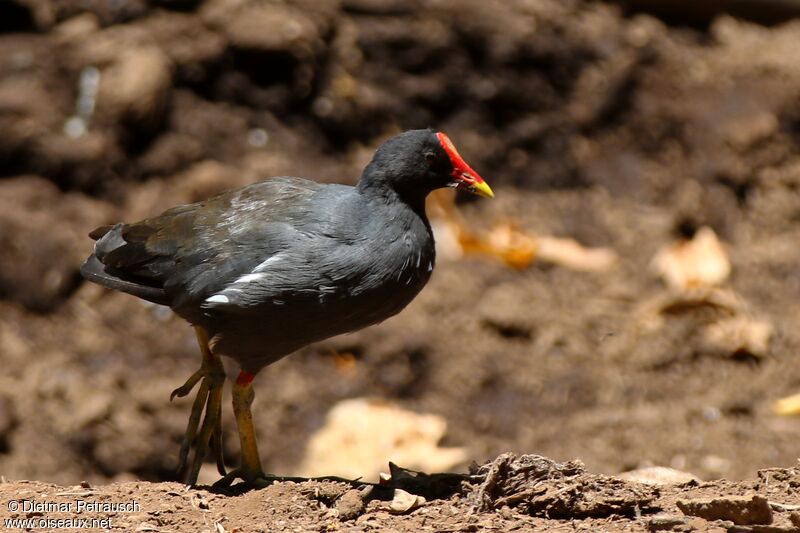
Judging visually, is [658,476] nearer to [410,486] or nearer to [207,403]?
[410,486]

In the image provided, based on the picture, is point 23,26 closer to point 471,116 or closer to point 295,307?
point 471,116

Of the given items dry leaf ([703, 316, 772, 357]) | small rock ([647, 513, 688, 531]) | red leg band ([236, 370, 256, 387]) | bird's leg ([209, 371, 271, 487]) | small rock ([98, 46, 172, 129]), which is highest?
small rock ([98, 46, 172, 129])

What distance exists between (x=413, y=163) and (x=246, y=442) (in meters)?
1.48

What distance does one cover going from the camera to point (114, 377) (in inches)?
297

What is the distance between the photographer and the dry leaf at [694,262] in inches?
338

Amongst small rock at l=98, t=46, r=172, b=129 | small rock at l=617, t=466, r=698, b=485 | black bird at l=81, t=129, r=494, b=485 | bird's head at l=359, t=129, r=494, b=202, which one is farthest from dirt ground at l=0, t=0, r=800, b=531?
bird's head at l=359, t=129, r=494, b=202

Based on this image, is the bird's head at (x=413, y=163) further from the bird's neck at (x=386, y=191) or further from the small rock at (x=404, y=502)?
the small rock at (x=404, y=502)

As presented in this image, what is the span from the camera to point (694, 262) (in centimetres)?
877

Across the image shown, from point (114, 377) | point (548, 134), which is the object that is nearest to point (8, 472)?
point (114, 377)

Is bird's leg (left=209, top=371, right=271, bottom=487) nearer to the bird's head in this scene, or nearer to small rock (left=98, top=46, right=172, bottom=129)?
the bird's head

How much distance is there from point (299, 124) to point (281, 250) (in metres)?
4.49

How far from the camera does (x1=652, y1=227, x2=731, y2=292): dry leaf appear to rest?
8586mm

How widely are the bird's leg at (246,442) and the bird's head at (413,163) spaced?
108cm

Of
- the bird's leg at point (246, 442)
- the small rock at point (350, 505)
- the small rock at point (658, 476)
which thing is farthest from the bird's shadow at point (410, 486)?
the small rock at point (658, 476)
